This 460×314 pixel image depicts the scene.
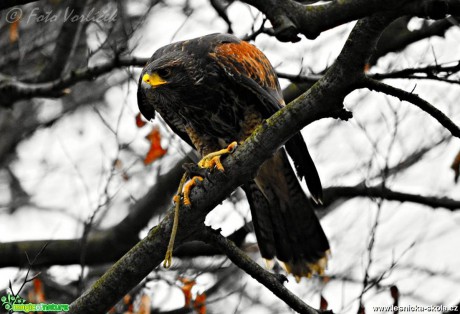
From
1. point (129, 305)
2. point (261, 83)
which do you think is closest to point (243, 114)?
point (261, 83)

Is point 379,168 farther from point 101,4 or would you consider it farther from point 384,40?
point 101,4

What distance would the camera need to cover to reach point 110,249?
17.7 feet

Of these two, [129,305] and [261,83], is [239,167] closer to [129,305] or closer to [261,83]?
[261,83]

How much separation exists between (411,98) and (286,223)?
1.99 meters

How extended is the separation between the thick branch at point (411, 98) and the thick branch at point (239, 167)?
0.33 feet

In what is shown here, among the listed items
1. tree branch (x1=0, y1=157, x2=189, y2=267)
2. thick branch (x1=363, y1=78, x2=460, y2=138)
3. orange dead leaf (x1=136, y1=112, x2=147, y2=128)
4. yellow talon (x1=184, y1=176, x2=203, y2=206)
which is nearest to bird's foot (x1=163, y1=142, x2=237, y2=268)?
yellow talon (x1=184, y1=176, x2=203, y2=206)

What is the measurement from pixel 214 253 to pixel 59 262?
50.6 inches

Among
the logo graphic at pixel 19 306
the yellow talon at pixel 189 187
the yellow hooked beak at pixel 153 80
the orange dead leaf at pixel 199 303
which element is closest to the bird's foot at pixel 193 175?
the yellow talon at pixel 189 187

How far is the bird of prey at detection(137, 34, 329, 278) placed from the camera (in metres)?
4.71

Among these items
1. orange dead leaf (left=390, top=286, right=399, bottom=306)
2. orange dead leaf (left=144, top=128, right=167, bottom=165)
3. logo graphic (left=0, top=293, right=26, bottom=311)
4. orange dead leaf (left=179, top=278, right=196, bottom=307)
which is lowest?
logo graphic (left=0, top=293, right=26, bottom=311)

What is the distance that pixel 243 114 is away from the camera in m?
4.86

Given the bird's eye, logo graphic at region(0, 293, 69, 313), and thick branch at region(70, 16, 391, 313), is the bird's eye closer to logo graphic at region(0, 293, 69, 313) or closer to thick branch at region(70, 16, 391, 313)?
thick branch at region(70, 16, 391, 313)

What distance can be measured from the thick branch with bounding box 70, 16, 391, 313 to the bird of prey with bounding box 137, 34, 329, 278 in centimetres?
95

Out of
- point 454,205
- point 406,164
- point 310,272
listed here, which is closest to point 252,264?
point 310,272
